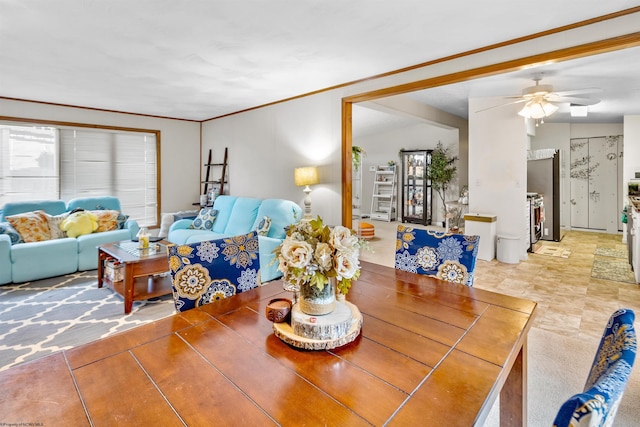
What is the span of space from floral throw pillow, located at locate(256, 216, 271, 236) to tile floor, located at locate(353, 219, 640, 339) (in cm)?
134

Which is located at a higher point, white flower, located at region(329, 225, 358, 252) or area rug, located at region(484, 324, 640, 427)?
white flower, located at region(329, 225, 358, 252)

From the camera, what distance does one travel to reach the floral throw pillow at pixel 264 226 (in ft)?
13.3

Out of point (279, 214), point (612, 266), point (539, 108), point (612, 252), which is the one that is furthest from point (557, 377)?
point (612, 252)

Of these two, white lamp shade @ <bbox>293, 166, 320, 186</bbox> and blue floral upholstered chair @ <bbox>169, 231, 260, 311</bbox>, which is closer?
blue floral upholstered chair @ <bbox>169, 231, 260, 311</bbox>

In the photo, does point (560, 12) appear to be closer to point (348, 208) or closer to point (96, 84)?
point (348, 208)

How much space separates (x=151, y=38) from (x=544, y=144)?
824 cm

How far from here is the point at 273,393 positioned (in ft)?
2.95

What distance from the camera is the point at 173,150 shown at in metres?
6.38

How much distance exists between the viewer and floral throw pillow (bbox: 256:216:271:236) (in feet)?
13.3

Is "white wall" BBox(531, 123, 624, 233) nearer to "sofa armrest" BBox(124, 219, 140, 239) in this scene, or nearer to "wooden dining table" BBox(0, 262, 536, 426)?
"wooden dining table" BBox(0, 262, 536, 426)

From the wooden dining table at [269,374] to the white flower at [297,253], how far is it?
28cm

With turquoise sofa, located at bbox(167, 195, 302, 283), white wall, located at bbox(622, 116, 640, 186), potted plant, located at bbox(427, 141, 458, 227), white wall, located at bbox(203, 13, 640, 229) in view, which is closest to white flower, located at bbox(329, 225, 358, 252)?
turquoise sofa, located at bbox(167, 195, 302, 283)

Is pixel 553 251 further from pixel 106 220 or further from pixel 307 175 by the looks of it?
pixel 106 220

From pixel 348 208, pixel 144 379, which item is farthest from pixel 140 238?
pixel 144 379
